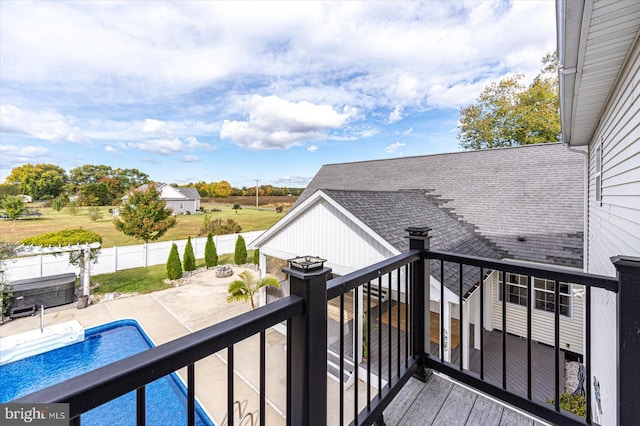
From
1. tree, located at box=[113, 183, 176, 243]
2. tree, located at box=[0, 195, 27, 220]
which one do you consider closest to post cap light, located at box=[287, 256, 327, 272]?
tree, located at box=[113, 183, 176, 243]

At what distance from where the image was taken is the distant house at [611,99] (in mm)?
1854

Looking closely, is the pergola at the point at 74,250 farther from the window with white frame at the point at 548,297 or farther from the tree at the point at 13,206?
the window with white frame at the point at 548,297

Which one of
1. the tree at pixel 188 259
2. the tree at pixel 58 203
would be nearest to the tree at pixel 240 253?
the tree at pixel 188 259

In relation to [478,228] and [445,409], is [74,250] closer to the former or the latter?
[445,409]

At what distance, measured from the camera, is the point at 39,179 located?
1533cm

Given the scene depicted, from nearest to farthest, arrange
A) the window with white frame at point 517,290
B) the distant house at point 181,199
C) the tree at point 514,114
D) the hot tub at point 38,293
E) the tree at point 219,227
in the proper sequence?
1. the window with white frame at point 517,290
2. the hot tub at point 38,293
3. the tree at point 514,114
4. the tree at point 219,227
5. the distant house at point 181,199

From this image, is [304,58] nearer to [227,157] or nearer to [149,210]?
[149,210]

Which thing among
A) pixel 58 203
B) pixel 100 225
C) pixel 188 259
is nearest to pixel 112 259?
pixel 188 259

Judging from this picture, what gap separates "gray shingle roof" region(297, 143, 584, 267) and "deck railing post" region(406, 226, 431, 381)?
3.56 m

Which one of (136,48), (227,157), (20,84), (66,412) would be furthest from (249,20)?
(227,157)

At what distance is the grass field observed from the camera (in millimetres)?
12820

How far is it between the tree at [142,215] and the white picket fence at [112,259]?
68 centimetres

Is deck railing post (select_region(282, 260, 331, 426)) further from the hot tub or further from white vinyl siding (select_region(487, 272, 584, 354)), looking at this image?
the hot tub

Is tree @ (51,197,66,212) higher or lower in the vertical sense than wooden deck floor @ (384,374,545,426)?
higher
